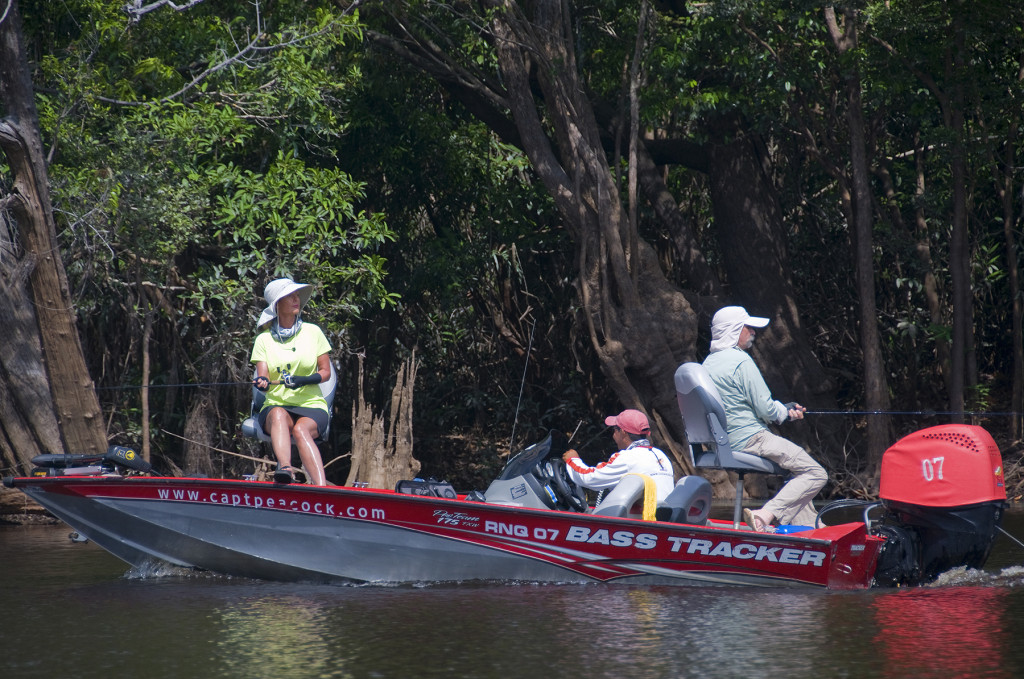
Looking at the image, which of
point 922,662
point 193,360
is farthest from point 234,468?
point 922,662

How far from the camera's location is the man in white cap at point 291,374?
24.8ft

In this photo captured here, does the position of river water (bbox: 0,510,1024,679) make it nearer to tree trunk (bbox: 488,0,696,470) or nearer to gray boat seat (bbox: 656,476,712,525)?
gray boat seat (bbox: 656,476,712,525)

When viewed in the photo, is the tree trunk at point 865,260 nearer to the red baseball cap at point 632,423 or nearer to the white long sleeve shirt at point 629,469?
the white long sleeve shirt at point 629,469

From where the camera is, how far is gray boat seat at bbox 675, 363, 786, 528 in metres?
7.33

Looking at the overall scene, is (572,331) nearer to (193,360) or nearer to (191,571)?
(193,360)

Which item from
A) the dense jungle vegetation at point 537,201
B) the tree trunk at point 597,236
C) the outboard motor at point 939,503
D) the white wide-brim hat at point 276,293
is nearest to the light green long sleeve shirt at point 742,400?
the outboard motor at point 939,503

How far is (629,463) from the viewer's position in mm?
7328

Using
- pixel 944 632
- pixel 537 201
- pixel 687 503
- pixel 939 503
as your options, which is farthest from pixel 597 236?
pixel 944 632

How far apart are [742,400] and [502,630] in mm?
2346

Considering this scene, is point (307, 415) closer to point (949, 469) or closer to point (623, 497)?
point (623, 497)

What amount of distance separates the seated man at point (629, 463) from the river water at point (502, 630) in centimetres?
64

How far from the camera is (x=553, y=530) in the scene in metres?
7.24

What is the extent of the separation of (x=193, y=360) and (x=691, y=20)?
6545 millimetres

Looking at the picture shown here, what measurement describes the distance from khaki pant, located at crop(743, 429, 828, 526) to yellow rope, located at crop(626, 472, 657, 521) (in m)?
0.62
